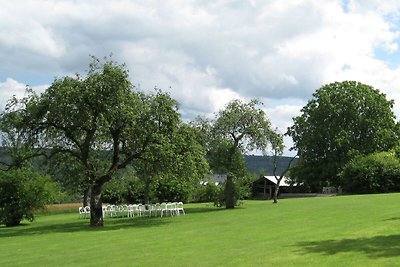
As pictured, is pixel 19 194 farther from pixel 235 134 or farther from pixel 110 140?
pixel 235 134

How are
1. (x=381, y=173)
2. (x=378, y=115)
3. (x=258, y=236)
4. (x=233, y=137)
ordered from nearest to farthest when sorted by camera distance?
(x=258, y=236) → (x=233, y=137) → (x=381, y=173) → (x=378, y=115)

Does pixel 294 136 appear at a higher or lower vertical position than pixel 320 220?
higher

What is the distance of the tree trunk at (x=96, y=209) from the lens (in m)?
25.5

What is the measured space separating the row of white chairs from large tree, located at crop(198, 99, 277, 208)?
14.2ft

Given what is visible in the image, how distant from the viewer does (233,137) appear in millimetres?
37312

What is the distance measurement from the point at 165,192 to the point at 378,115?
28.0 m

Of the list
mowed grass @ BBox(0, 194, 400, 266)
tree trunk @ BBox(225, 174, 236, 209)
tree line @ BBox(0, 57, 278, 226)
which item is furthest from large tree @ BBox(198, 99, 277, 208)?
mowed grass @ BBox(0, 194, 400, 266)

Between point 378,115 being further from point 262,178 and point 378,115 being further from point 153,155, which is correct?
point 153,155

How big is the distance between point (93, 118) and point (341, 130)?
150 ft

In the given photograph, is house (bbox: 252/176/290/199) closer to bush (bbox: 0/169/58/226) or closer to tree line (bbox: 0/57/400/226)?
tree line (bbox: 0/57/400/226)

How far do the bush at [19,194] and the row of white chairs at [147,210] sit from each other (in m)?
5.39

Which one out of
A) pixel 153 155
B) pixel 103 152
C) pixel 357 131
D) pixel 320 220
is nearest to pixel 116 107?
pixel 153 155

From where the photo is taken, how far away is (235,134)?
37281mm

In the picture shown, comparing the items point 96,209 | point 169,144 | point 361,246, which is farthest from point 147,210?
point 361,246
